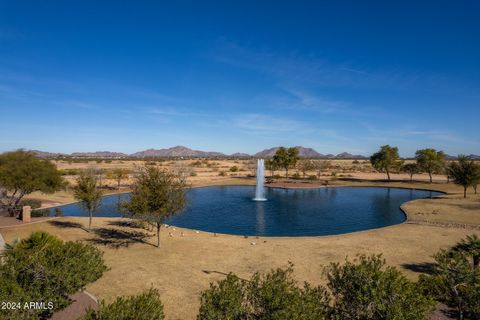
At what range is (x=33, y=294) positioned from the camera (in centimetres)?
1235

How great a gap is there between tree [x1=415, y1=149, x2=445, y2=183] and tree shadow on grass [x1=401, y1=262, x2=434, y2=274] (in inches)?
2982

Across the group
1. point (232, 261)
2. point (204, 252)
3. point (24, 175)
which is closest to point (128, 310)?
point (232, 261)

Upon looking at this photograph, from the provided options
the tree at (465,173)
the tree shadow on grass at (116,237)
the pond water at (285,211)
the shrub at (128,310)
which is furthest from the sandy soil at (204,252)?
the tree at (465,173)

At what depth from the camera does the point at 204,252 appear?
26875 mm

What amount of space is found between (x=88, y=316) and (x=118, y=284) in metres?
10.7

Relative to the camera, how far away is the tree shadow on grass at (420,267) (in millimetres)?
22828

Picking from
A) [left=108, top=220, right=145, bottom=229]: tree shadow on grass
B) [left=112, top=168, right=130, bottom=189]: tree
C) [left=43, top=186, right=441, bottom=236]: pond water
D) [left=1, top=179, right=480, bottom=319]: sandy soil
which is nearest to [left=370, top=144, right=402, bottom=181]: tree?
[left=43, top=186, right=441, bottom=236]: pond water

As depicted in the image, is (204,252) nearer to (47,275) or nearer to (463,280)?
(47,275)

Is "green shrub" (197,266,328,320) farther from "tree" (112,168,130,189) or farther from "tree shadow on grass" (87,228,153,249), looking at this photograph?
"tree" (112,168,130,189)

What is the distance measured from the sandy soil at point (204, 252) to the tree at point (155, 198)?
9.97 feet

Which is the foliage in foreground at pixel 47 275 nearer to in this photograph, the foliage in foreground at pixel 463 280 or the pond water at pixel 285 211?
the pond water at pixel 285 211

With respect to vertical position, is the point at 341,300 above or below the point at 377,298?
below

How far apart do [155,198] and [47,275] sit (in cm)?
1458

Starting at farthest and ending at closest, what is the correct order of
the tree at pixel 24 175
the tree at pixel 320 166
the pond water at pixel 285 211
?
the tree at pixel 320 166, the pond water at pixel 285 211, the tree at pixel 24 175
